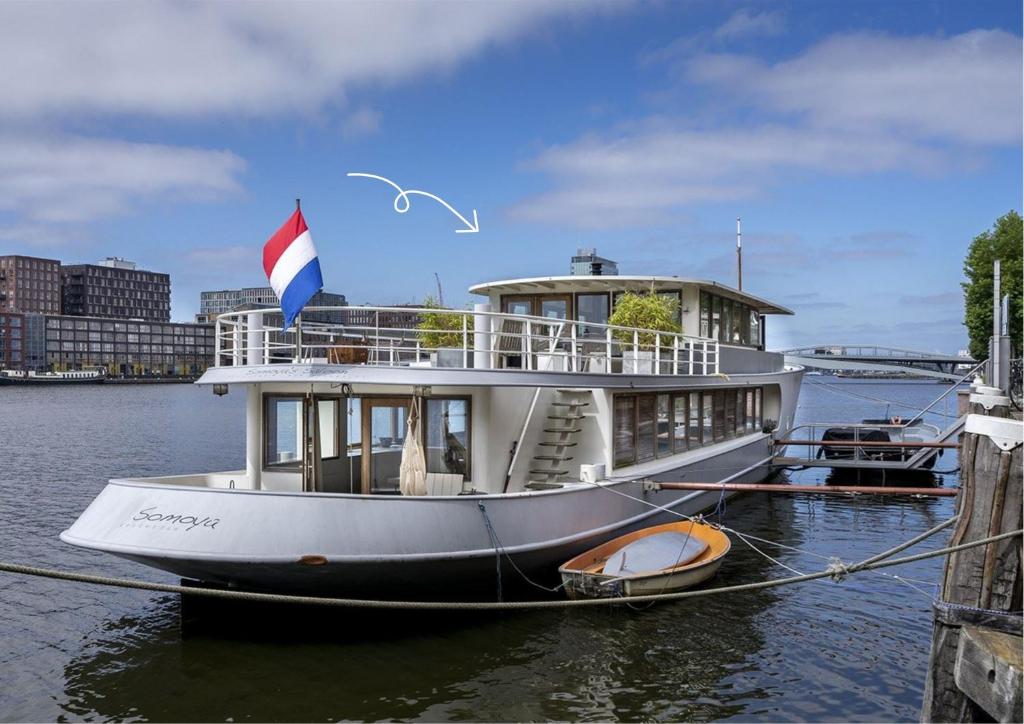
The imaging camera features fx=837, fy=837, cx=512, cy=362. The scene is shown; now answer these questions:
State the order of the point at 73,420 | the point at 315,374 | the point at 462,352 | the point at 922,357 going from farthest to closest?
the point at 922,357 < the point at 73,420 < the point at 462,352 < the point at 315,374

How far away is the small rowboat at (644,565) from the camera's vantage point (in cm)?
1174

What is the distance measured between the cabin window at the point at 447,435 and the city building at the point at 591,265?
7365 millimetres

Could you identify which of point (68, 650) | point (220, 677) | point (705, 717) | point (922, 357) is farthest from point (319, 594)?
point (922, 357)

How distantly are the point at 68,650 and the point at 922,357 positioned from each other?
68701mm

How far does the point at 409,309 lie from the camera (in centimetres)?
1121

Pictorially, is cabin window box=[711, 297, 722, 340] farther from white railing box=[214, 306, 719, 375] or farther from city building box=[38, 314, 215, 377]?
city building box=[38, 314, 215, 377]

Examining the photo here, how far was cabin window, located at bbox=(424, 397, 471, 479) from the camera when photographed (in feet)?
41.7

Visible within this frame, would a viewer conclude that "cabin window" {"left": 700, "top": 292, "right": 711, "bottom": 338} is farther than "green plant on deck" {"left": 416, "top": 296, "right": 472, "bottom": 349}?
Yes

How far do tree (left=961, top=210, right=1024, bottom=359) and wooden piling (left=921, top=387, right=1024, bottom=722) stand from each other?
42117 millimetres

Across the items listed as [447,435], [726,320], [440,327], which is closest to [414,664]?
[447,435]

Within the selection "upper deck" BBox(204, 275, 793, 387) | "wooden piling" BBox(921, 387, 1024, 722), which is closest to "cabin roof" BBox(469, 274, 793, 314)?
"upper deck" BBox(204, 275, 793, 387)

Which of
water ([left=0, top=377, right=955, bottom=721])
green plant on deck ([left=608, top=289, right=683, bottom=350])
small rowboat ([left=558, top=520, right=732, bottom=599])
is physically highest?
green plant on deck ([left=608, top=289, right=683, bottom=350])

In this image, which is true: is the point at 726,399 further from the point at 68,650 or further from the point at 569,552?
the point at 68,650

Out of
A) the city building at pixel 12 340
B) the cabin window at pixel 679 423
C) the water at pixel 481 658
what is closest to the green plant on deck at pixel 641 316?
the cabin window at pixel 679 423
